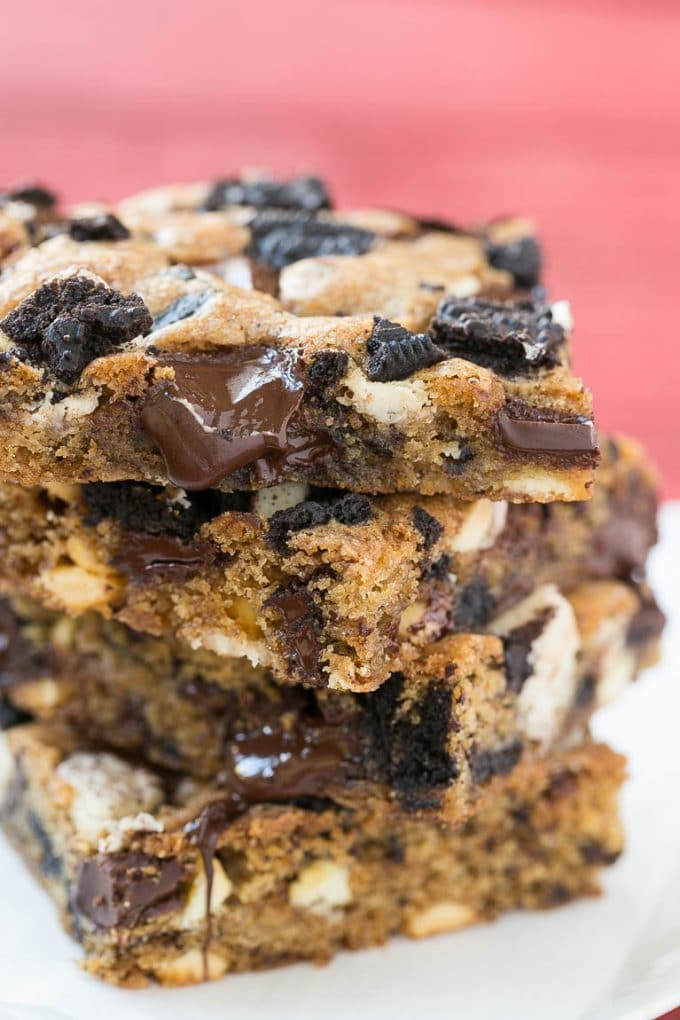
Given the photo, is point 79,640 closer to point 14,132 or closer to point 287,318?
point 287,318

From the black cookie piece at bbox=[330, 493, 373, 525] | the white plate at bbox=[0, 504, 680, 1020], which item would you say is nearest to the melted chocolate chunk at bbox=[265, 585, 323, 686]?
the black cookie piece at bbox=[330, 493, 373, 525]

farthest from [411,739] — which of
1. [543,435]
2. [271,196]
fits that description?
[271,196]

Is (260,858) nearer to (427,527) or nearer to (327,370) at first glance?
(427,527)

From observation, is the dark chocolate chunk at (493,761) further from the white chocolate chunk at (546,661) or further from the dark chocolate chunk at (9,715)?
the dark chocolate chunk at (9,715)

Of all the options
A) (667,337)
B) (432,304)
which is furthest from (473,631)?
(667,337)

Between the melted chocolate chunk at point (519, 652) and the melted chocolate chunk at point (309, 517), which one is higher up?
the melted chocolate chunk at point (309, 517)

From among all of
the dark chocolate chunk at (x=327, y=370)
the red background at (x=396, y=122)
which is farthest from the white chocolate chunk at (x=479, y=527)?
the red background at (x=396, y=122)
